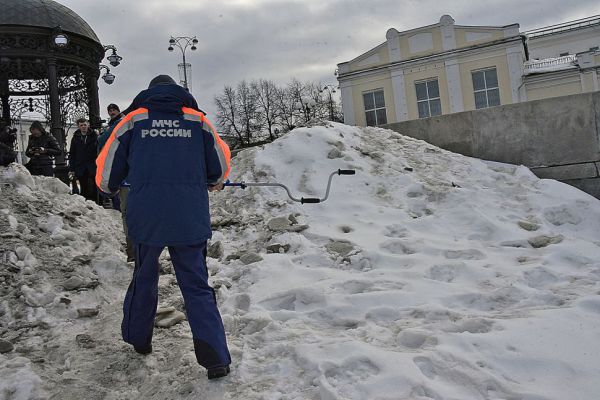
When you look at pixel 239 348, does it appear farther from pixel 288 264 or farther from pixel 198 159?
pixel 288 264

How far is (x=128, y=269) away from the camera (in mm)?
4969

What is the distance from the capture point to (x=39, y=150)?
775 centimetres

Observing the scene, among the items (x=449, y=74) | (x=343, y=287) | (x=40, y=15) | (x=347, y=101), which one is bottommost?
(x=343, y=287)

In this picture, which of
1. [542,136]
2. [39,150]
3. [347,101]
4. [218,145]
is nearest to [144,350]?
[218,145]

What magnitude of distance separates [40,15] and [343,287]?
35.6ft

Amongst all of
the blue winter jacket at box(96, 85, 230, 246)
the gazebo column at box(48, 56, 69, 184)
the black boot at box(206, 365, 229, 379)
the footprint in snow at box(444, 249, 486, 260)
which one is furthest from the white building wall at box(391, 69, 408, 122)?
the black boot at box(206, 365, 229, 379)

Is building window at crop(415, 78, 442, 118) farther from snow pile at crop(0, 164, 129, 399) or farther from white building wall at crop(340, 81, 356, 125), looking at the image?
snow pile at crop(0, 164, 129, 399)

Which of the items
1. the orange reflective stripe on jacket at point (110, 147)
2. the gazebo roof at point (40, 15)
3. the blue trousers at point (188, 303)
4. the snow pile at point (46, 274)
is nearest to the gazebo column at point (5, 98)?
the gazebo roof at point (40, 15)

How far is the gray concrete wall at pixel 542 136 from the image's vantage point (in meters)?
6.92

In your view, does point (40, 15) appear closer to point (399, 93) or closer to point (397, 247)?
point (397, 247)

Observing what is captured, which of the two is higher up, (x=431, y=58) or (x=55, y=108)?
(x=431, y=58)

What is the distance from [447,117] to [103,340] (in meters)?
6.60

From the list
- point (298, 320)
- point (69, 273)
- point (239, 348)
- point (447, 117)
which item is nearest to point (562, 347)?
point (298, 320)

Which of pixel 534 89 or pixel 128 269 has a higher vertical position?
pixel 534 89
